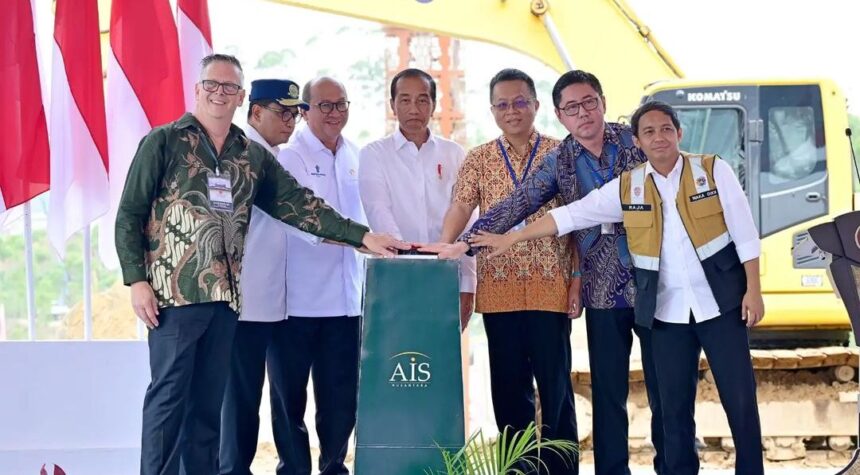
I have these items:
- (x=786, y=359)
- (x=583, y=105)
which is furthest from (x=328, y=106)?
(x=786, y=359)

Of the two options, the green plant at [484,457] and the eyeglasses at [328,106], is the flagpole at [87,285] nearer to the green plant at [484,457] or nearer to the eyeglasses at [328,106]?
the eyeglasses at [328,106]

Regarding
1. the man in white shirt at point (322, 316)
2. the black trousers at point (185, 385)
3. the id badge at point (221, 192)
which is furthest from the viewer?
the man in white shirt at point (322, 316)

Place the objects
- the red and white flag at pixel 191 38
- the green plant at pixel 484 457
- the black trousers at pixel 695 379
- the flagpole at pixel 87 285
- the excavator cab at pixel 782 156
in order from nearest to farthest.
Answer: the green plant at pixel 484 457
the black trousers at pixel 695 379
the flagpole at pixel 87 285
the red and white flag at pixel 191 38
the excavator cab at pixel 782 156

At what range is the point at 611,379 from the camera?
459 cm

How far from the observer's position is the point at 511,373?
184 inches

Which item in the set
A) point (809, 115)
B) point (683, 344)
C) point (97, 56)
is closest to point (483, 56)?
point (809, 115)

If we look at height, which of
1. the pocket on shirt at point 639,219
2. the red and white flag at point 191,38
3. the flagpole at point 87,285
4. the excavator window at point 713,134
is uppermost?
the red and white flag at point 191,38

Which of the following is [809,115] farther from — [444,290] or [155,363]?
[155,363]

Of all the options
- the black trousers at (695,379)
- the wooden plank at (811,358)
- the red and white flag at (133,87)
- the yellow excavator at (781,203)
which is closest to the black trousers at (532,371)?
the black trousers at (695,379)

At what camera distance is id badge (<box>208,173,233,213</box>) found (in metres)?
4.14

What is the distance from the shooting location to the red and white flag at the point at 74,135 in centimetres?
564

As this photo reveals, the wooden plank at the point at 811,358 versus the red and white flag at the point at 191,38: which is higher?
the red and white flag at the point at 191,38

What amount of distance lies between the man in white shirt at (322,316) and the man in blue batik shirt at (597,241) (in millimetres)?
661

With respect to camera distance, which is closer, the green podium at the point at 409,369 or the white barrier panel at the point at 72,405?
the green podium at the point at 409,369
